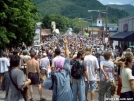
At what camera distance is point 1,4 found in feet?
99.9

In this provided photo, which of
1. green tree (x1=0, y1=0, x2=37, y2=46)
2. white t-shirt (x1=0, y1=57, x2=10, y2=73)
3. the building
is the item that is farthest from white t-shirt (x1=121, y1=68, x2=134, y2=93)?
the building

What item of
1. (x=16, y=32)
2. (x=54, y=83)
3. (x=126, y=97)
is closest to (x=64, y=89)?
(x=54, y=83)

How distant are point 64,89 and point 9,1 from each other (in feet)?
78.6

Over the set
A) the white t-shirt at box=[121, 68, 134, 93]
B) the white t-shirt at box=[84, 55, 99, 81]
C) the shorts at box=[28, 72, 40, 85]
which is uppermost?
the white t-shirt at box=[121, 68, 134, 93]

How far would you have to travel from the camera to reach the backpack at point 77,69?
10326 mm

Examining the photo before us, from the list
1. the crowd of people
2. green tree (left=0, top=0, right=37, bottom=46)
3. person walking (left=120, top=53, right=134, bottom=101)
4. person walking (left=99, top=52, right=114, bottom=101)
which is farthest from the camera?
green tree (left=0, top=0, right=37, bottom=46)

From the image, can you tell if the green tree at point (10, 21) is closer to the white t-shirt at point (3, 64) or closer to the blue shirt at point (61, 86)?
the white t-shirt at point (3, 64)

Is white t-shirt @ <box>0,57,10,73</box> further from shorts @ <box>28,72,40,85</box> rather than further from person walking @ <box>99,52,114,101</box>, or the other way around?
person walking @ <box>99,52,114,101</box>

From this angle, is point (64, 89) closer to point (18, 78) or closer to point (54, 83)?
point (54, 83)

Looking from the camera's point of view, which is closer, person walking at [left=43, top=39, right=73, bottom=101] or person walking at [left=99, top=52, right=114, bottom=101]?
person walking at [left=43, top=39, right=73, bottom=101]

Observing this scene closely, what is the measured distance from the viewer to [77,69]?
10406 mm

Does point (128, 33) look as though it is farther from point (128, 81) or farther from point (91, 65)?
point (128, 81)

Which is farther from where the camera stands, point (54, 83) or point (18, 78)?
point (54, 83)

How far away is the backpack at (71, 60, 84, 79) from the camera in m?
10.3
